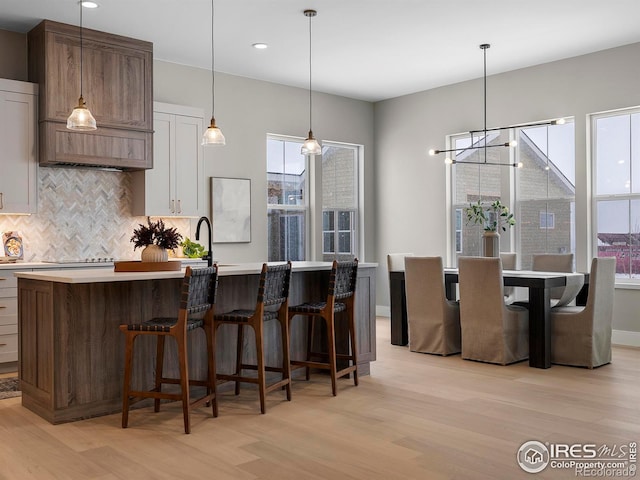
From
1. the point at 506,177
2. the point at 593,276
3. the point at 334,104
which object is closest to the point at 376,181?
the point at 334,104

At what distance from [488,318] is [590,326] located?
2.67ft

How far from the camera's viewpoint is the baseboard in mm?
6484

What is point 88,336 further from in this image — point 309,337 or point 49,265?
point 49,265

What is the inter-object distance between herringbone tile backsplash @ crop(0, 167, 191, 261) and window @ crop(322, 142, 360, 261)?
8.57 feet

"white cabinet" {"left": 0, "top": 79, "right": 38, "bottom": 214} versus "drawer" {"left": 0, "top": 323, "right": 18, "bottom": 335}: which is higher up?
"white cabinet" {"left": 0, "top": 79, "right": 38, "bottom": 214}

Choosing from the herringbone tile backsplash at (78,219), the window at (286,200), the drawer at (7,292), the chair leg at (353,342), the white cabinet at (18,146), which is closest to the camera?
the chair leg at (353,342)

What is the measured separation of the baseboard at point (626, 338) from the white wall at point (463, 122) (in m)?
0.06

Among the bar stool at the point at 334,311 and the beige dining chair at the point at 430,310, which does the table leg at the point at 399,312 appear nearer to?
the beige dining chair at the point at 430,310

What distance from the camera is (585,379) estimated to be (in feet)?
16.5

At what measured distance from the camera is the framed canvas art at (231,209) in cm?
715

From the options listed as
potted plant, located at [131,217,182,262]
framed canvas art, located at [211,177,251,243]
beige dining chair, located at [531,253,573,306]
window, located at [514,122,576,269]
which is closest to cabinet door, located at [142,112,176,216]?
framed canvas art, located at [211,177,251,243]

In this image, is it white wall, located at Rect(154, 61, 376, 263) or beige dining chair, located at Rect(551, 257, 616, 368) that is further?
white wall, located at Rect(154, 61, 376, 263)

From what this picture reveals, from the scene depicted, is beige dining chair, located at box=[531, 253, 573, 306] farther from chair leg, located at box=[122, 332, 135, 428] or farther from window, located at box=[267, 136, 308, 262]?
chair leg, located at box=[122, 332, 135, 428]

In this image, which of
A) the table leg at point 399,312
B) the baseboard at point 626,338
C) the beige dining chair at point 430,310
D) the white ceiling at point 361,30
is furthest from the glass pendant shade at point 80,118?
the baseboard at point 626,338
